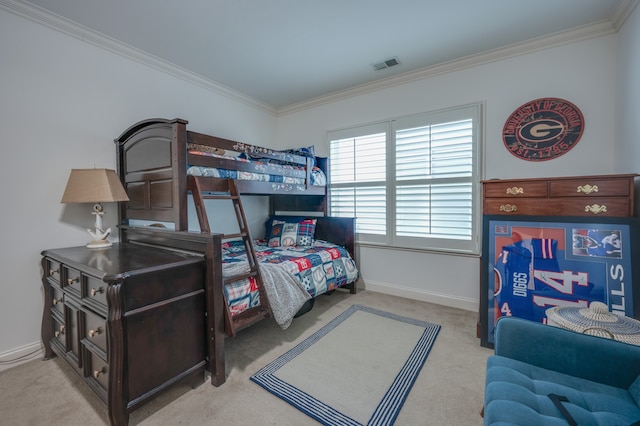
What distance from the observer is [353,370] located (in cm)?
192

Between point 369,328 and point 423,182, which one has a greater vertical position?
point 423,182

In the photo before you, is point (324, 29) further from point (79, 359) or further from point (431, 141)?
point (79, 359)

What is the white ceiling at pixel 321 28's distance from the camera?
208 centimetres

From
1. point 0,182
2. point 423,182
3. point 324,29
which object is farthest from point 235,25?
point 423,182

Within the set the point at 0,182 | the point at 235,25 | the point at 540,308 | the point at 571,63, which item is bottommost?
the point at 540,308

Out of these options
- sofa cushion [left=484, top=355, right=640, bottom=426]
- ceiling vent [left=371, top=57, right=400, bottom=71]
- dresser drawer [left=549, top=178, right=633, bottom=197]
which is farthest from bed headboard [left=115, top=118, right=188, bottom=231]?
dresser drawer [left=549, top=178, right=633, bottom=197]

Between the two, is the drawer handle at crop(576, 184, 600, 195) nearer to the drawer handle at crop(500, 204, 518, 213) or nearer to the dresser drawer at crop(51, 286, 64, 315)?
the drawer handle at crop(500, 204, 518, 213)

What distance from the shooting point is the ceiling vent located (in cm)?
293

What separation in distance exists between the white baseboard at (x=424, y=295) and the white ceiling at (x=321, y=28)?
2541 mm

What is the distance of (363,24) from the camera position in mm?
2318

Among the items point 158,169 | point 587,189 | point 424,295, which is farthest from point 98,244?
point 587,189

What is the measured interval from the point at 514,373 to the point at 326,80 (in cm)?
327

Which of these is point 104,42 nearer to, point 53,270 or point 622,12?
point 53,270

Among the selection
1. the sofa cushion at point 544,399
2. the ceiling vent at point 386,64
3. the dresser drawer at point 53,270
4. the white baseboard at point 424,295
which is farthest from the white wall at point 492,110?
the dresser drawer at point 53,270
